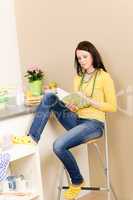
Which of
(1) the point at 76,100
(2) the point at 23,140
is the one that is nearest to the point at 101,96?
(1) the point at 76,100

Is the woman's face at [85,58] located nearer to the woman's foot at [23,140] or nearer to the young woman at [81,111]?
the young woman at [81,111]

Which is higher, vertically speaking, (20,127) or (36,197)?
(20,127)

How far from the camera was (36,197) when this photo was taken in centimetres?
227

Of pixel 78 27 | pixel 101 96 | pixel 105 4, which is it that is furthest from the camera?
pixel 78 27

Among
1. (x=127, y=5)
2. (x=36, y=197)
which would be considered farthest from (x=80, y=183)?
(x=127, y=5)

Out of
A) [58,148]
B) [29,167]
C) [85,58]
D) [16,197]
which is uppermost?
[85,58]

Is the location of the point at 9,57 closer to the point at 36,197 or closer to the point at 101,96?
the point at 101,96

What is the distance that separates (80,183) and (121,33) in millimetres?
1041

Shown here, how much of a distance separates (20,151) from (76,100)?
557 mm

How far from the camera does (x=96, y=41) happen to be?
8.85ft

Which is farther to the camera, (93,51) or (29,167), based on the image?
(93,51)

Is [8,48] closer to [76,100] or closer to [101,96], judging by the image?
[76,100]

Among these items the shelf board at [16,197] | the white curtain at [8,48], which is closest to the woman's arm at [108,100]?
the shelf board at [16,197]

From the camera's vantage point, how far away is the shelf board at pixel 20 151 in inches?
83.5
